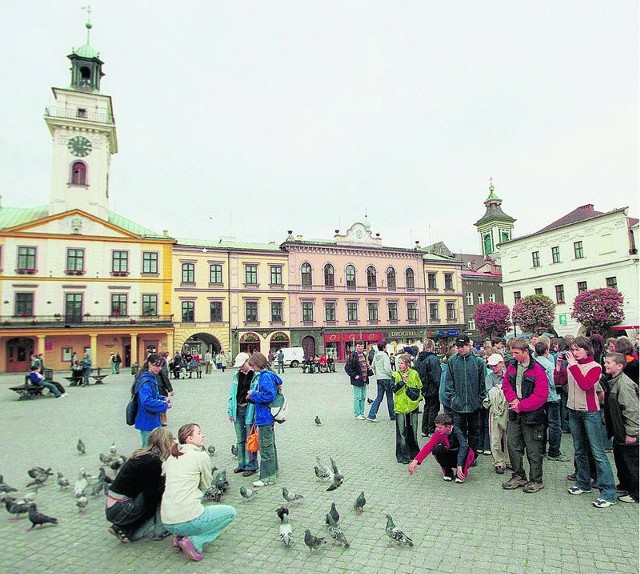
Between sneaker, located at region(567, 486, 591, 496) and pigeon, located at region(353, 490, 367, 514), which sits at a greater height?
pigeon, located at region(353, 490, 367, 514)

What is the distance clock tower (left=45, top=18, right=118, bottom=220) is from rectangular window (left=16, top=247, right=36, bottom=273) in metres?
4.11

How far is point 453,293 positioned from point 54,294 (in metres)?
41.5

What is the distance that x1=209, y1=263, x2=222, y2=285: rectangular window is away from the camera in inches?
1580

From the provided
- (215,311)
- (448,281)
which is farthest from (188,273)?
(448,281)

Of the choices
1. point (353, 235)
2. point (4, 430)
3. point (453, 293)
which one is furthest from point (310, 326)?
point (4, 430)

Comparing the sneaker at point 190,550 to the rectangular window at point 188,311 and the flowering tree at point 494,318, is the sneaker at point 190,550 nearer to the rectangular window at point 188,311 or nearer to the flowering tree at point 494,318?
the rectangular window at point 188,311

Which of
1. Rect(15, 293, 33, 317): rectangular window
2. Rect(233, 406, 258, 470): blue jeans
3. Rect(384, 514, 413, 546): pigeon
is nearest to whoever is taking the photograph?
Rect(384, 514, 413, 546): pigeon

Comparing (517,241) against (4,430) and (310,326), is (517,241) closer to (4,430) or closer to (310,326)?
(310,326)

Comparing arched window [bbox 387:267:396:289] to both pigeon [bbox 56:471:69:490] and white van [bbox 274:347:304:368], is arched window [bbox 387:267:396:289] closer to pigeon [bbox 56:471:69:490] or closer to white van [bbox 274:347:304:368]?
white van [bbox 274:347:304:368]

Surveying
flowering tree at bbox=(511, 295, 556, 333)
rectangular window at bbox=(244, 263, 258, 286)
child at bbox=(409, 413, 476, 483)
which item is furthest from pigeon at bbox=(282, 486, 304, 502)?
flowering tree at bbox=(511, 295, 556, 333)

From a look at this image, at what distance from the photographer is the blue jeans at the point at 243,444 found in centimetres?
698

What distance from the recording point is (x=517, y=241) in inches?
1831

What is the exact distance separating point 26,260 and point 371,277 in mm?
32533

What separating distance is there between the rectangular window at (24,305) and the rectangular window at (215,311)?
1435cm
